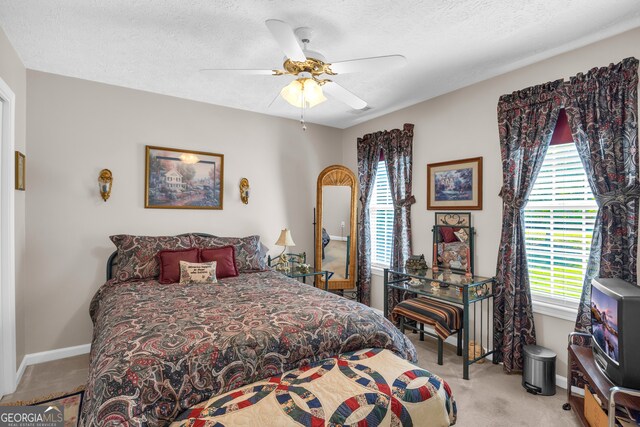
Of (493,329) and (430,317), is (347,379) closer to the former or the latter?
(430,317)

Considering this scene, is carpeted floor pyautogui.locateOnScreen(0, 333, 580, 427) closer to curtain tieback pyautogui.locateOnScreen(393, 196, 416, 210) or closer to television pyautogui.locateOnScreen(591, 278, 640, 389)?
television pyautogui.locateOnScreen(591, 278, 640, 389)

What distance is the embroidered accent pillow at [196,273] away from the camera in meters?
3.06

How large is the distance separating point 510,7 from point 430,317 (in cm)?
251

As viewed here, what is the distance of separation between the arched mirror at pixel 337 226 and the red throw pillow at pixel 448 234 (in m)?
1.35

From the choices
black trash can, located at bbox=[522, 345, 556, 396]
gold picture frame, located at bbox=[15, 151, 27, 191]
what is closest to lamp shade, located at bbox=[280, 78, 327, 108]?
gold picture frame, located at bbox=[15, 151, 27, 191]

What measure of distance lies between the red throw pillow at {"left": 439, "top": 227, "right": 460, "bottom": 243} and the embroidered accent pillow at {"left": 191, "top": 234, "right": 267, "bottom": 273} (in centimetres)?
203

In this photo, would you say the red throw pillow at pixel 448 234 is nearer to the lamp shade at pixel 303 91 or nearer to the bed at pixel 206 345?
the bed at pixel 206 345

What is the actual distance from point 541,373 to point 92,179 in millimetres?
4438

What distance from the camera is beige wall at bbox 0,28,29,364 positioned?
106 inches

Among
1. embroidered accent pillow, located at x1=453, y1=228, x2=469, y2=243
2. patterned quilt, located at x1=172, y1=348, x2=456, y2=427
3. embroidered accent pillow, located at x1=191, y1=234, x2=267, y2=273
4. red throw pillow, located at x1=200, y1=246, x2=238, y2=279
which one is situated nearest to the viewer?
patterned quilt, located at x1=172, y1=348, x2=456, y2=427

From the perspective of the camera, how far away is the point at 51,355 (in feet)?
10.4

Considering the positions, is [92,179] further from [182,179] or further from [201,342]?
[201,342]

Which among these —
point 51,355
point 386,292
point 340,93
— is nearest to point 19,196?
point 51,355

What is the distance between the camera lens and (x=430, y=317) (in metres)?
3.09
